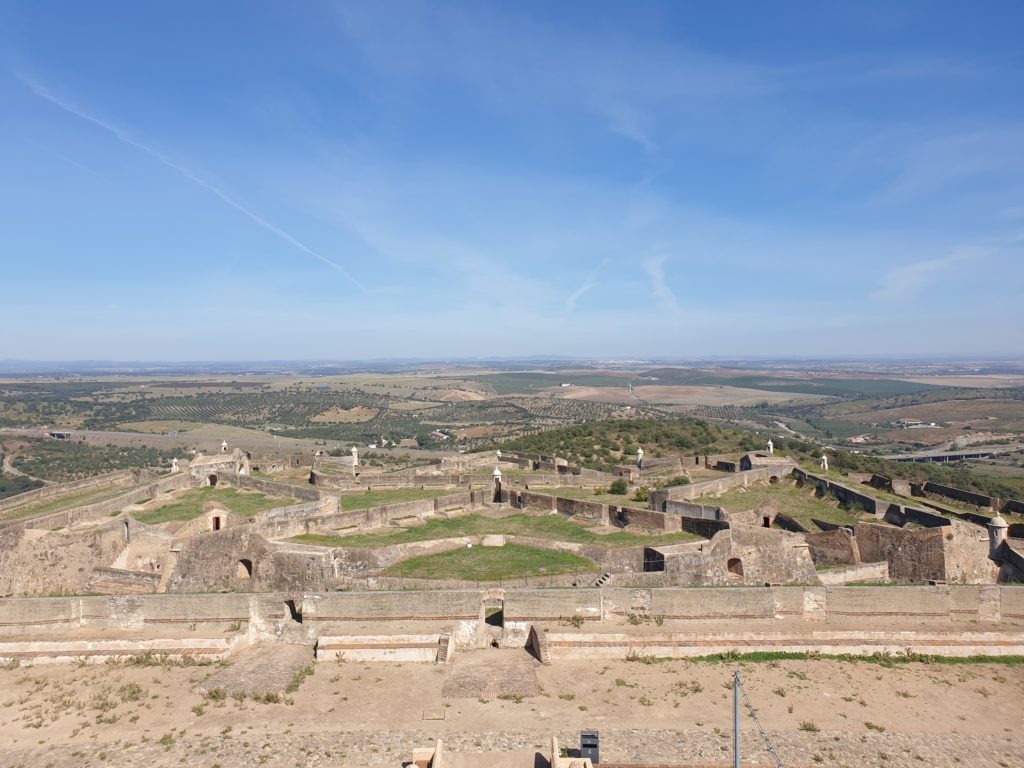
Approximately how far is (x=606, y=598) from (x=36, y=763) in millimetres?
12870

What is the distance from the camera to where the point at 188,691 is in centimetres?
1497

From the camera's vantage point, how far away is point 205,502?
2780 cm

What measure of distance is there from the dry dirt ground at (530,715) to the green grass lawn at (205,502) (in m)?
9.61

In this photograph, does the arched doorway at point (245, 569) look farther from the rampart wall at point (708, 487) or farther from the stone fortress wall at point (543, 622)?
the rampart wall at point (708, 487)

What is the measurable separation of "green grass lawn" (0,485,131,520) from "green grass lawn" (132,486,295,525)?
10.7ft

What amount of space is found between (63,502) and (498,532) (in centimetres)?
2064

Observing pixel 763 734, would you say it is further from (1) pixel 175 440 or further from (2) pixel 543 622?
(1) pixel 175 440

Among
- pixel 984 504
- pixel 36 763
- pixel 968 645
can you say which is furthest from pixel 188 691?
pixel 984 504

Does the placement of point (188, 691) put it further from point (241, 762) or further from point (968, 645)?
point (968, 645)

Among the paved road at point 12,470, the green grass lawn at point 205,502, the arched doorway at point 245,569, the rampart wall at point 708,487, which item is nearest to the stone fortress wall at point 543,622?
the arched doorway at point 245,569

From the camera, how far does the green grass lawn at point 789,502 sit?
1014 inches

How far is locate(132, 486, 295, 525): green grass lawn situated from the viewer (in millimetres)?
25844

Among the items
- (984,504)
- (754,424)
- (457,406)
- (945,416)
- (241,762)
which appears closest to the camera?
(241,762)

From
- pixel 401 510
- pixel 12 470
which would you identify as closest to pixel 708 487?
pixel 401 510
